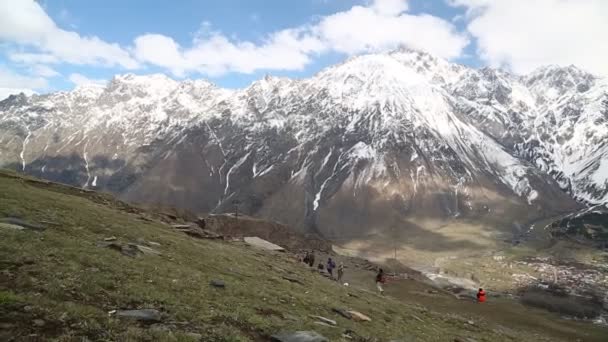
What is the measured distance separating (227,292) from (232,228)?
4363 inches

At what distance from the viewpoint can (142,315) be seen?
1709 cm

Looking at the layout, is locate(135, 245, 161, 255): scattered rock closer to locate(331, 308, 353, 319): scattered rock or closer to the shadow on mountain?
locate(331, 308, 353, 319): scattered rock

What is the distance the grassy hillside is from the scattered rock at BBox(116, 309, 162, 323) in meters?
0.34

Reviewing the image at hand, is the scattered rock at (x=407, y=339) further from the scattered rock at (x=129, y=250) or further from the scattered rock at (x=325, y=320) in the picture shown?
the scattered rock at (x=129, y=250)

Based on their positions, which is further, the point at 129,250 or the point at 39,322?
the point at 129,250

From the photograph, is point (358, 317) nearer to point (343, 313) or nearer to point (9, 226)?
point (343, 313)

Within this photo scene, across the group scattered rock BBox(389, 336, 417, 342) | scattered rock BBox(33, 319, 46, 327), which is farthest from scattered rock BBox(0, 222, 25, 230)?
scattered rock BBox(389, 336, 417, 342)

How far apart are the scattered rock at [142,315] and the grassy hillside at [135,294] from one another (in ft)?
1.13

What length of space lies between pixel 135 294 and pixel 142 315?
275 cm

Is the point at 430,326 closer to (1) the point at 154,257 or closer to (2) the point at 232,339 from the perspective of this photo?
(1) the point at 154,257

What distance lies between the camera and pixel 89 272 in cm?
2077

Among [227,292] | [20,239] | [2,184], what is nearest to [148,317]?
[227,292]

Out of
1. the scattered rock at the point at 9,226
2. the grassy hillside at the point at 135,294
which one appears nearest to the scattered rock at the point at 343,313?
the grassy hillside at the point at 135,294

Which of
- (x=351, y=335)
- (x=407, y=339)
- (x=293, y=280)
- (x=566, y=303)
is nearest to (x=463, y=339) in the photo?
(x=407, y=339)
